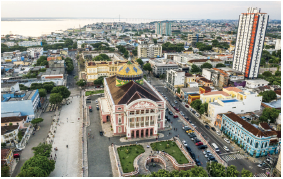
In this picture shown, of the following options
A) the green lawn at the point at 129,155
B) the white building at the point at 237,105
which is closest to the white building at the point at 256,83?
the white building at the point at 237,105

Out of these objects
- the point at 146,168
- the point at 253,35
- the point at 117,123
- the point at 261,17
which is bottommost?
the point at 146,168

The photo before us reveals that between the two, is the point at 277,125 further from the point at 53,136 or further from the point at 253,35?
the point at 53,136

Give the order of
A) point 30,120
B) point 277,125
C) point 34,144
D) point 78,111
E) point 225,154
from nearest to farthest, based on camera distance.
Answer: point 225,154
point 34,144
point 277,125
point 30,120
point 78,111

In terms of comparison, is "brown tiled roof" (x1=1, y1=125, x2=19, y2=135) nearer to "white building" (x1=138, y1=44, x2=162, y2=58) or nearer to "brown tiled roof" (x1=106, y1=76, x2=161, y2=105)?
"brown tiled roof" (x1=106, y1=76, x2=161, y2=105)

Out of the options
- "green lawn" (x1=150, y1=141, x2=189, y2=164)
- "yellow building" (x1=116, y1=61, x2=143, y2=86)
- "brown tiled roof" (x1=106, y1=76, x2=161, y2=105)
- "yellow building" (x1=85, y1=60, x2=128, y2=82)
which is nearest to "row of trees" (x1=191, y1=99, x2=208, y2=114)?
"brown tiled roof" (x1=106, y1=76, x2=161, y2=105)

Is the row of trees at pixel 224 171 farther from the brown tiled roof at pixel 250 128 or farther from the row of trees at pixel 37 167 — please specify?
the row of trees at pixel 37 167

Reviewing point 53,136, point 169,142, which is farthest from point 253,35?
point 53,136
